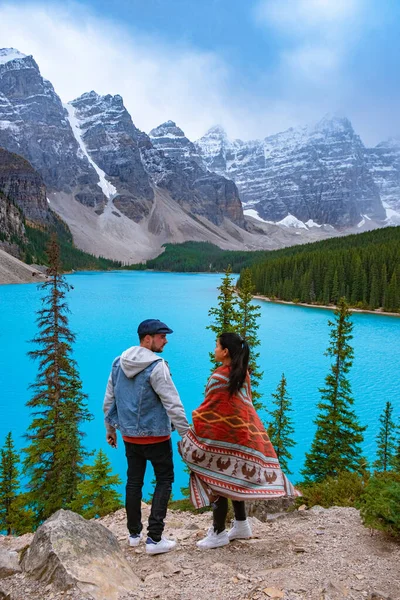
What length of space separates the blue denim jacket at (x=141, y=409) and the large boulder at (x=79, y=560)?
1.04 m

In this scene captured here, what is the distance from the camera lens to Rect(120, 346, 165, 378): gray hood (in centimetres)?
455

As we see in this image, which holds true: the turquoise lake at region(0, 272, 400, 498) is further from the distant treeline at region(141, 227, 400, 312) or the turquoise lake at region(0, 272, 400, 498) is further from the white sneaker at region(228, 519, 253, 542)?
the white sneaker at region(228, 519, 253, 542)

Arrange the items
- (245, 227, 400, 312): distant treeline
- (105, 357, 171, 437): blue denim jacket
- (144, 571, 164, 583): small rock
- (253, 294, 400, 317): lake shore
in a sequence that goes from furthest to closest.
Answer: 1. (245, 227, 400, 312): distant treeline
2. (253, 294, 400, 317): lake shore
3. (105, 357, 171, 437): blue denim jacket
4. (144, 571, 164, 583): small rock

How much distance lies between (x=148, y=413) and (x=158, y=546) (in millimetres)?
1523

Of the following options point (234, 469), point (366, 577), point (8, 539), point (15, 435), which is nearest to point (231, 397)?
point (234, 469)

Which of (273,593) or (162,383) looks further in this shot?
(162,383)

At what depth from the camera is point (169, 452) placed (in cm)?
488

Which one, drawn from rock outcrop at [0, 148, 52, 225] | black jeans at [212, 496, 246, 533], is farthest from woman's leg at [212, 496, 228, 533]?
rock outcrop at [0, 148, 52, 225]

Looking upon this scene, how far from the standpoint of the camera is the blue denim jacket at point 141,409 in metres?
4.64

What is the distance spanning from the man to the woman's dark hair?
628 mm

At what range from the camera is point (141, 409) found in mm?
4676

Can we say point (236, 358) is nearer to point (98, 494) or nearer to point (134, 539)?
point (134, 539)

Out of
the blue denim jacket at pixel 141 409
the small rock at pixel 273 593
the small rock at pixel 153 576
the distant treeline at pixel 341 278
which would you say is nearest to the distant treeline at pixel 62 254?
the distant treeline at pixel 341 278

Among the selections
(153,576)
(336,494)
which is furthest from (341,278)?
(153,576)
